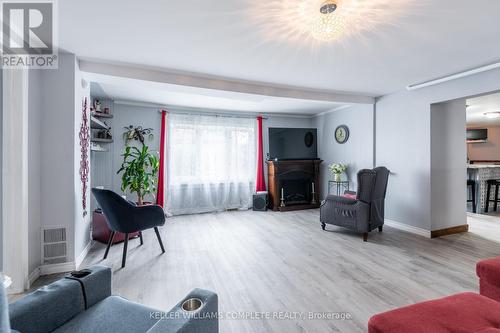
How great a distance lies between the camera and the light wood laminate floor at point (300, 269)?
1886 millimetres

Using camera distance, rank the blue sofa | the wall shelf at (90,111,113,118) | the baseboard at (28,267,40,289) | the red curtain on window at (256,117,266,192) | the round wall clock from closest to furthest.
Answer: the blue sofa
the baseboard at (28,267,40,289)
the wall shelf at (90,111,113,118)
the round wall clock
the red curtain on window at (256,117,266,192)

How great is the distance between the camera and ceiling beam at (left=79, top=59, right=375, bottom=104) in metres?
2.78

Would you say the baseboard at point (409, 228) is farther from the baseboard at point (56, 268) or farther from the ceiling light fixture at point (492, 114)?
the baseboard at point (56, 268)

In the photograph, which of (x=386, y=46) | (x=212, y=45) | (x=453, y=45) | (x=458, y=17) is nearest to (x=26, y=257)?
(x=212, y=45)

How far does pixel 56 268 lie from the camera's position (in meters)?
2.41

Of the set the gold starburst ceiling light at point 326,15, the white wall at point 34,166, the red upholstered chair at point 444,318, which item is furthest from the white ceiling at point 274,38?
the red upholstered chair at point 444,318

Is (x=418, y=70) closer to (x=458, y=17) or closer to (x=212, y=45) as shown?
(x=458, y=17)

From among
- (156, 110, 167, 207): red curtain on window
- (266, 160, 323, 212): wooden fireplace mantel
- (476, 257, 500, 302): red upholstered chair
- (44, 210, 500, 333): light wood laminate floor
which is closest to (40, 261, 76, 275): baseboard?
(44, 210, 500, 333): light wood laminate floor

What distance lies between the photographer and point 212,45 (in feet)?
7.75

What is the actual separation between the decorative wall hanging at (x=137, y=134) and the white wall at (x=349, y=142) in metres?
3.92

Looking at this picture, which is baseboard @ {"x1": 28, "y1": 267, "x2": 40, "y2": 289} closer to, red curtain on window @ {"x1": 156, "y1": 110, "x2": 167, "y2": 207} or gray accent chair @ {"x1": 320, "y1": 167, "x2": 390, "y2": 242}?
red curtain on window @ {"x1": 156, "y1": 110, "x2": 167, "y2": 207}

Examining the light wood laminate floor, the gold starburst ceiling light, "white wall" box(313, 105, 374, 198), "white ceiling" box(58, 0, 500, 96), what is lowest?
the light wood laminate floor

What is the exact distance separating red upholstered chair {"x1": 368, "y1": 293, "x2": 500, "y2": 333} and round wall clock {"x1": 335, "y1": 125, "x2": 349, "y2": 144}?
4.18 meters

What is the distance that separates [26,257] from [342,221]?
143 inches
